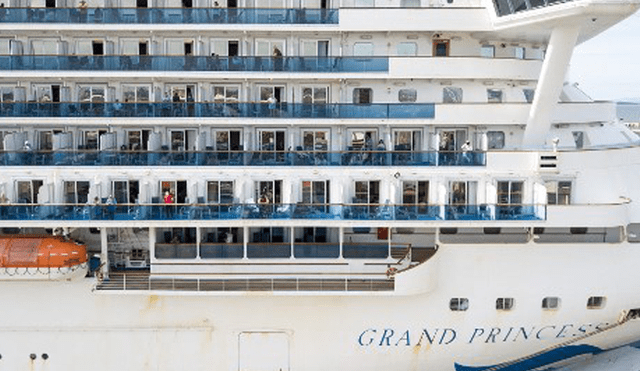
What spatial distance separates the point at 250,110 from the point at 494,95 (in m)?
8.43

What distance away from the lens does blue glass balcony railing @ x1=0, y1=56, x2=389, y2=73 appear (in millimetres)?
23688

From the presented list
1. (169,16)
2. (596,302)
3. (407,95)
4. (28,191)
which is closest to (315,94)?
(407,95)

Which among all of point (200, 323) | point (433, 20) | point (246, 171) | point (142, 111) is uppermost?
point (433, 20)

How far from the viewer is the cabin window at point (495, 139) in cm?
2480

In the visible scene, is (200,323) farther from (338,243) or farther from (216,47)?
(216,47)

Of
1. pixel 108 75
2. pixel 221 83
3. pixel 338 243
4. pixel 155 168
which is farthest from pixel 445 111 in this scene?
pixel 108 75

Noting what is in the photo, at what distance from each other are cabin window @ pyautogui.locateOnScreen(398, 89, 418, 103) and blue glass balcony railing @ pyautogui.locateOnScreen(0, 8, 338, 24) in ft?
11.1

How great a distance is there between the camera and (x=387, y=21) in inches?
930

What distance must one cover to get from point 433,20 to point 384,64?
2161 millimetres

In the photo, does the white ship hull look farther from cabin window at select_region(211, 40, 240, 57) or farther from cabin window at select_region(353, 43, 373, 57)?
cabin window at select_region(211, 40, 240, 57)

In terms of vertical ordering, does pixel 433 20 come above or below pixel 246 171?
above

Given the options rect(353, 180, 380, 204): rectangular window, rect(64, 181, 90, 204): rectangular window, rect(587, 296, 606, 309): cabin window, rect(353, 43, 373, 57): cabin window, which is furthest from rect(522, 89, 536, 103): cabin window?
rect(64, 181, 90, 204): rectangular window

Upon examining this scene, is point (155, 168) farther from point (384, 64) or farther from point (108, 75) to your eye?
point (384, 64)

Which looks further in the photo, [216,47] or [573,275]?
[216,47]
